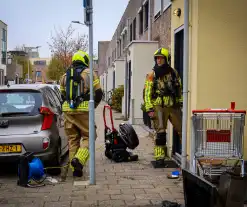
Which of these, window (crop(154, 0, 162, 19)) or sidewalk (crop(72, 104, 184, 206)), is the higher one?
window (crop(154, 0, 162, 19))

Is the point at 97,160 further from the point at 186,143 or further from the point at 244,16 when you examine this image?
the point at 244,16

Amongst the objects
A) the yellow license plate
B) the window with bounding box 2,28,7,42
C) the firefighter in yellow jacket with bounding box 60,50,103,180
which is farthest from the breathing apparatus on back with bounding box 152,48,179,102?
the window with bounding box 2,28,7,42

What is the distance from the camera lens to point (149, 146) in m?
10.6

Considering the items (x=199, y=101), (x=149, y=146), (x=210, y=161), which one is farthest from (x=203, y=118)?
(x=149, y=146)

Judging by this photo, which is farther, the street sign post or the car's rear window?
the car's rear window

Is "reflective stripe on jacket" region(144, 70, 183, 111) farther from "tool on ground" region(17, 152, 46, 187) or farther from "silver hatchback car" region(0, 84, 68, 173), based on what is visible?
"tool on ground" region(17, 152, 46, 187)

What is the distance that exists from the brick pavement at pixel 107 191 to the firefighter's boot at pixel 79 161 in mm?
147

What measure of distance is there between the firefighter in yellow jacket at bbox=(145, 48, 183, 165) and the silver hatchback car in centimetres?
181

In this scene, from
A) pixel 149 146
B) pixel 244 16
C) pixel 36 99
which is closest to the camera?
pixel 244 16

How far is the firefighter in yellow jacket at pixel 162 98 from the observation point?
7.83 metres

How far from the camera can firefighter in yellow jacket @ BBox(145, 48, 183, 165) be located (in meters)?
7.83

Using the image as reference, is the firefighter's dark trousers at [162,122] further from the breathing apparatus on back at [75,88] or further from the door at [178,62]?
the breathing apparatus on back at [75,88]

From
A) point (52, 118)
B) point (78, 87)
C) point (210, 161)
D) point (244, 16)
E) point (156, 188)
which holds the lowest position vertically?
point (156, 188)

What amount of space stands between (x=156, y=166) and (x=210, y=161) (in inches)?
79.9
